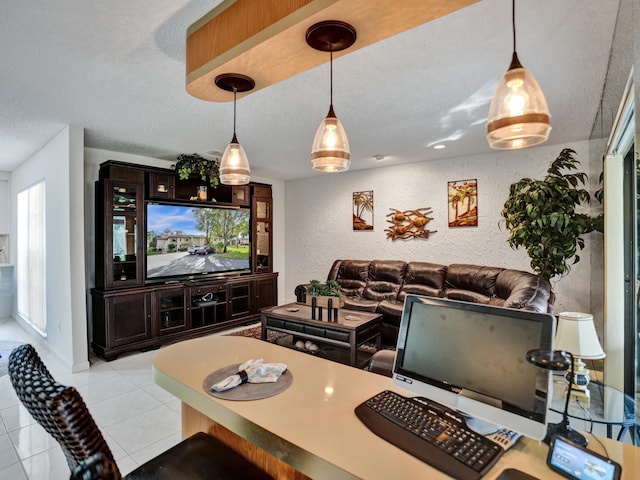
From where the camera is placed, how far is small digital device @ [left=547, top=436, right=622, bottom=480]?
0.78 m

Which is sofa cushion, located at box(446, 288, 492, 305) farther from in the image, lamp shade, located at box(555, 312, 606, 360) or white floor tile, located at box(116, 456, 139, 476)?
white floor tile, located at box(116, 456, 139, 476)

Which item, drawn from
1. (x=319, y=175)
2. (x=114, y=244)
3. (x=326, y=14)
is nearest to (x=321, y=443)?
(x=326, y=14)

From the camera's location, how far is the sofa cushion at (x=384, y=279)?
498cm

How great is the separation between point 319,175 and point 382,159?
1564 mm

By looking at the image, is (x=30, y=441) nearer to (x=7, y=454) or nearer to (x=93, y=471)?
(x=7, y=454)

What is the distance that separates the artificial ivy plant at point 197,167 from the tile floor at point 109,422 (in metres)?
2.36

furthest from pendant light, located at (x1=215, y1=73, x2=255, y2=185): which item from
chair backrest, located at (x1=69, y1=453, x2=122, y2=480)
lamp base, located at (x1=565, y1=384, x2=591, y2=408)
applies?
lamp base, located at (x1=565, y1=384, x2=591, y2=408)

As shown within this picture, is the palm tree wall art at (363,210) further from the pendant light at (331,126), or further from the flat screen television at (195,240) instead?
the pendant light at (331,126)

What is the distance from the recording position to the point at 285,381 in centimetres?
134

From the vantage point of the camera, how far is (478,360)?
104 cm

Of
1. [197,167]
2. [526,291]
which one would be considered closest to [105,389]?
[197,167]

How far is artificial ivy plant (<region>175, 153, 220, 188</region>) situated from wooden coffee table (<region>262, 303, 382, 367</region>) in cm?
209

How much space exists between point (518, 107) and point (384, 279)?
13.6 ft

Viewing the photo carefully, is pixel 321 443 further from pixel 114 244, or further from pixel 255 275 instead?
pixel 255 275
